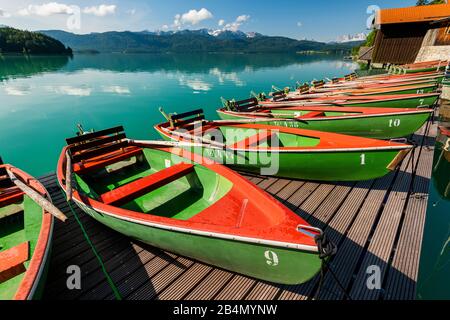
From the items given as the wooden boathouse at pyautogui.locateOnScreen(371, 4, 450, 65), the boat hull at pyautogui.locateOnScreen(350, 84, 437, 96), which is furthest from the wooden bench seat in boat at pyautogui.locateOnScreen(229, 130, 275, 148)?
the wooden boathouse at pyautogui.locateOnScreen(371, 4, 450, 65)

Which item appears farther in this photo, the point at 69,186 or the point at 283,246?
the point at 69,186

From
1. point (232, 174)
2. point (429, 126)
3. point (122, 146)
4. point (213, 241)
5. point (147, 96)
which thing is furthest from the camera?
point (147, 96)

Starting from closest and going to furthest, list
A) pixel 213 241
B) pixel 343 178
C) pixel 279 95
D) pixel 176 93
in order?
pixel 213 241
pixel 343 178
pixel 279 95
pixel 176 93

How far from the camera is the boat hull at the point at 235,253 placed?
9.98ft

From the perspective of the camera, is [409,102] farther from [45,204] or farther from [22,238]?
[22,238]

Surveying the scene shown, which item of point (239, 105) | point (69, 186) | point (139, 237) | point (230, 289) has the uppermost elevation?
point (239, 105)

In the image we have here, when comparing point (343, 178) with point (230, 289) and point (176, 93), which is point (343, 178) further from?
point (176, 93)

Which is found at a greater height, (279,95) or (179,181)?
(279,95)

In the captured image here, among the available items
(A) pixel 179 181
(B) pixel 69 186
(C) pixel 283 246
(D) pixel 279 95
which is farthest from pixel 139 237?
(D) pixel 279 95

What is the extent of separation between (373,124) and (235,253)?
7984 millimetres

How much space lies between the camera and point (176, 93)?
30125mm

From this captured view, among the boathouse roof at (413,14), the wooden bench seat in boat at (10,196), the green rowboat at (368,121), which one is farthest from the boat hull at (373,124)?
the boathouse roof at (413,14)

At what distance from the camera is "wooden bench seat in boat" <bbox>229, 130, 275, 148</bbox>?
7.35 metres

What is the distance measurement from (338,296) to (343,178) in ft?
11.5
